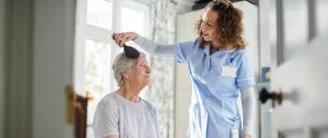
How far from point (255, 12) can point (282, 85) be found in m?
1.99

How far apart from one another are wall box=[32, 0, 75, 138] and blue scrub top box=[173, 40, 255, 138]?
95 centimetres

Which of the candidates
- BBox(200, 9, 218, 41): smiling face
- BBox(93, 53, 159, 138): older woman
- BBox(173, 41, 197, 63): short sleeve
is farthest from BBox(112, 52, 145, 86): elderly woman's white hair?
BBox(200, 9, 218, 41): smiling face

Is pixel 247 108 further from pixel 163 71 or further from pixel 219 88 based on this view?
pixel 163 71

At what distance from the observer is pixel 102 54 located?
232 centimetres

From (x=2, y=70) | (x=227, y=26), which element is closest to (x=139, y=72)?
(x=227, y=26)

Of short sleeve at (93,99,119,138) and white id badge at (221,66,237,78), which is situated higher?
white id badge at (221,66,237,78)

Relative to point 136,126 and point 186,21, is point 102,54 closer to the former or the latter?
point 136,126

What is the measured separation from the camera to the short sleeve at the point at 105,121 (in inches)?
70.0

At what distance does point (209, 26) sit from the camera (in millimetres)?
2068

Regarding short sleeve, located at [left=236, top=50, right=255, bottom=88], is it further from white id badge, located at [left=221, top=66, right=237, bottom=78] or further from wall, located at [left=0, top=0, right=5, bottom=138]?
wall, located at [left=0, top=0, right=5, bottom=138]

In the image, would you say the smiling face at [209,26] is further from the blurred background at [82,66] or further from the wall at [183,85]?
the wall at [183,85]

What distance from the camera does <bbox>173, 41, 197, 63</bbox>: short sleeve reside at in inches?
84.0

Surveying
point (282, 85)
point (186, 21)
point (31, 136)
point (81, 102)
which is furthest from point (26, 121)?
point (186, 21)

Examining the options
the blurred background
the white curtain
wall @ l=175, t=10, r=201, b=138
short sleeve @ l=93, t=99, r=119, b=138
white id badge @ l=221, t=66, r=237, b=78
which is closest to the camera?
the blurred background
